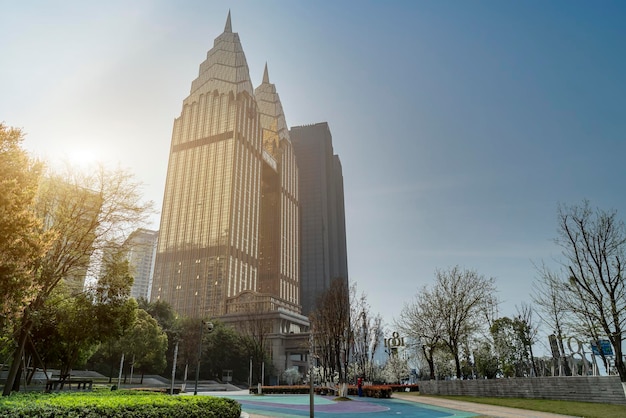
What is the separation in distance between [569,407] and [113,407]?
71.6ft

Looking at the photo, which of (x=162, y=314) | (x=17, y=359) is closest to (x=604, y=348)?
(x=17, y=359)

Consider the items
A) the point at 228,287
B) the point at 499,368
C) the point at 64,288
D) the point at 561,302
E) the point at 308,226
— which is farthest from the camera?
the point at 308,226

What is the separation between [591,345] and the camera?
22141mm

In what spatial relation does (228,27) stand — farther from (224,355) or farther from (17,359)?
(17,359)

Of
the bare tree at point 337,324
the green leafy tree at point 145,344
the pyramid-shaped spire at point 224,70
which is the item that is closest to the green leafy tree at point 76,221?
the bare tree at point 337,324

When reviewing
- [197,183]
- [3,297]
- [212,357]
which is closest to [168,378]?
[212,357]

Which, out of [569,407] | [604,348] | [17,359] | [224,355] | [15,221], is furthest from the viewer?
[224,355]

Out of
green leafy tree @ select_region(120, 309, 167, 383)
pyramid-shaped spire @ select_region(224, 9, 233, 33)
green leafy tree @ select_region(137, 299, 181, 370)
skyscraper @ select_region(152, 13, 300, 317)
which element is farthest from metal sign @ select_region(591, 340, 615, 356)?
pyramid-shaped spire @ select_region(224, 9, 233, 33)

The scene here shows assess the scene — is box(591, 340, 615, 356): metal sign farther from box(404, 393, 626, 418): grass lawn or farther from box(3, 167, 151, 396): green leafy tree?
box(3, 167, 151, 396): green leafy tree

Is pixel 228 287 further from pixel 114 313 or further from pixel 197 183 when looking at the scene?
pixel 114 313

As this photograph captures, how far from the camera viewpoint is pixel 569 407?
2000cm

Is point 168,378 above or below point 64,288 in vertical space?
below

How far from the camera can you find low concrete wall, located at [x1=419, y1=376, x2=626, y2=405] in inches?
807

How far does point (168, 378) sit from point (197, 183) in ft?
289
